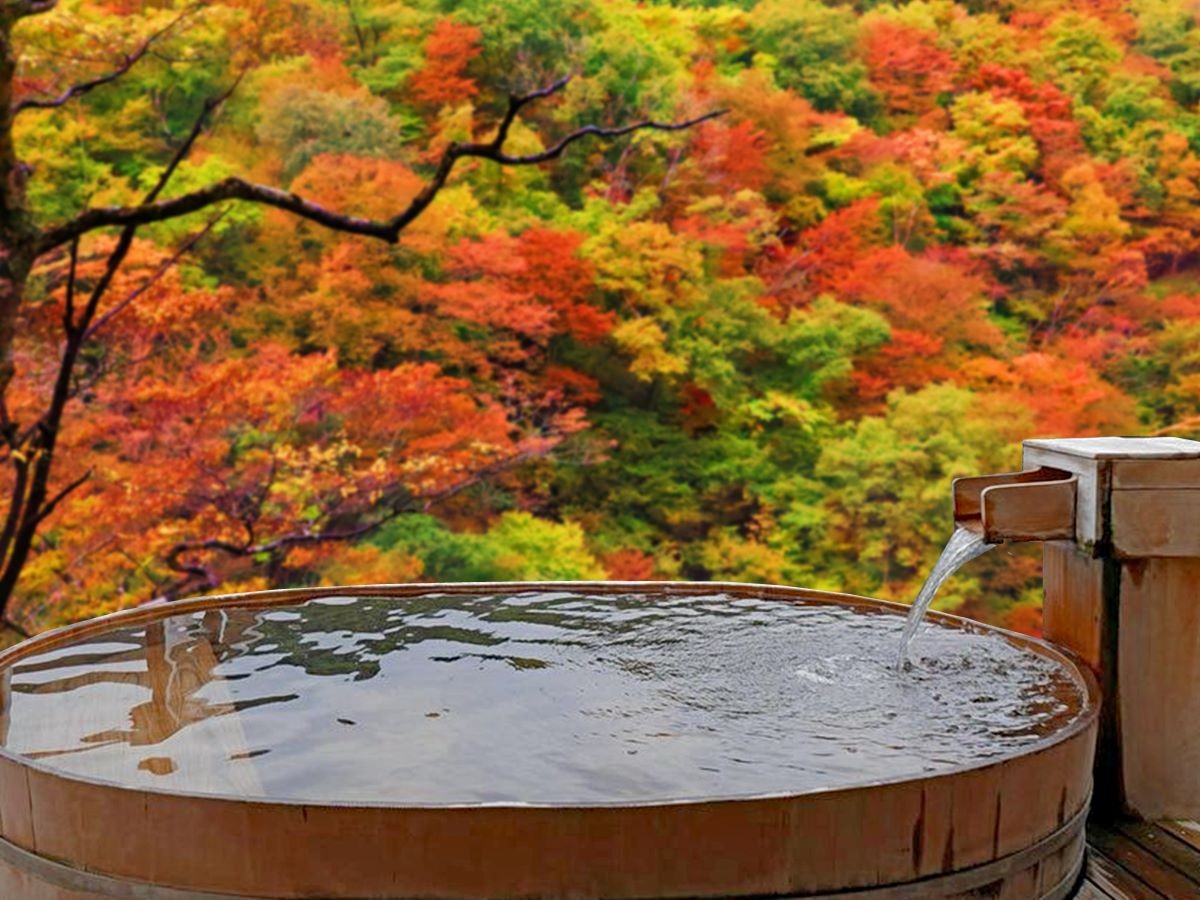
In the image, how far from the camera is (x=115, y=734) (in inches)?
82.0

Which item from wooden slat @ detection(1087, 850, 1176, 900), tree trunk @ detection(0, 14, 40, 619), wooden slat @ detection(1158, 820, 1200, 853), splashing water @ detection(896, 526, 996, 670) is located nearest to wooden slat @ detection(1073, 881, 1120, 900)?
wooden slat @ detection(1087, 850, 1176, 900)

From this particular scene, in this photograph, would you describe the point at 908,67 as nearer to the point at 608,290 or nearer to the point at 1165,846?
the point at 608,290

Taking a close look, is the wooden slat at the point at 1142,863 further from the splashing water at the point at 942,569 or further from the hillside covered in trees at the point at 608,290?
the hillside covered in trees at the point at 608,290

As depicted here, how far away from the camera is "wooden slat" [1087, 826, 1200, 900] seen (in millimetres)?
2154

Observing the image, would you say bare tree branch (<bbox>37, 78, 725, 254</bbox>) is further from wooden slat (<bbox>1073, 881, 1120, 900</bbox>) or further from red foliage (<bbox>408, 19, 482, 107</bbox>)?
red foliage (<bbox>408, 19, 482, 107</bbox>)

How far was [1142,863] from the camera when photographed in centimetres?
227

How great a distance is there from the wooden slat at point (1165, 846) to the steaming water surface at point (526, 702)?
1.07ft

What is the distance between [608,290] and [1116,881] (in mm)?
10024

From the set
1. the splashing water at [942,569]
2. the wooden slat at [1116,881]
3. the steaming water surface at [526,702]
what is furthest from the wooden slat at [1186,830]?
the splashing water at [942,569]

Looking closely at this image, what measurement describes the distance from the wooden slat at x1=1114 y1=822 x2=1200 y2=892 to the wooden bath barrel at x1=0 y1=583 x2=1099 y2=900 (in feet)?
1.91

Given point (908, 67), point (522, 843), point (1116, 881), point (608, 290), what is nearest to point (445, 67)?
point (608, 290)

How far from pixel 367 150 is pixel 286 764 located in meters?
10.6

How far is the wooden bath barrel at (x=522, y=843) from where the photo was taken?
162 centimetres

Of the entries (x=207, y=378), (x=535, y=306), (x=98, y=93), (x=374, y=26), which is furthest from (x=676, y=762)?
(x=374, y=26)
